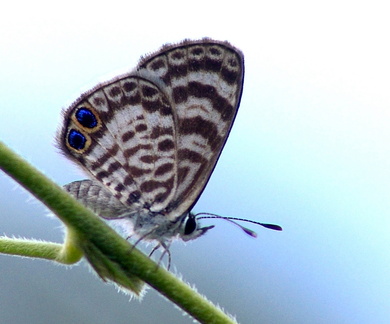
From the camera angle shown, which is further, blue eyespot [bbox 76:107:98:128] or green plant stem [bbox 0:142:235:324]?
blue eyespot [bbox 76:107:98:128]

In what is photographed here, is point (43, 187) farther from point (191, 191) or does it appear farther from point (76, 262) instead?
point (191, 191)

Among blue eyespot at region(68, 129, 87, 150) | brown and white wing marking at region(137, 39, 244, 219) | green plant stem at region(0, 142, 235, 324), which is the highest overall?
brown and white wing marking at region(137, 39, 244, 219)

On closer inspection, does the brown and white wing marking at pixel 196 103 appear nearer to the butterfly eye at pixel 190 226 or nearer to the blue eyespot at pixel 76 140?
the butterfly eye at pixel 190 226

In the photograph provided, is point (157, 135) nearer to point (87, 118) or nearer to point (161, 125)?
point (161, 125)

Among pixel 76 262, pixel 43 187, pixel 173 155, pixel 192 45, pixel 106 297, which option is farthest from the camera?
pixel 106 297

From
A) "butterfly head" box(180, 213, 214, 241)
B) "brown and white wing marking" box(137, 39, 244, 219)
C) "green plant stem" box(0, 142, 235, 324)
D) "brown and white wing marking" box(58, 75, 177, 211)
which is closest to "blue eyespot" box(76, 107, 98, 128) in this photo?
"brown and white wing marking" box(58, 75, 177, 211)

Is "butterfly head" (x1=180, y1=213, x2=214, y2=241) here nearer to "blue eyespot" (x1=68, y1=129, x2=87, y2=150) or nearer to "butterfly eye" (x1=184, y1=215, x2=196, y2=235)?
"butterfly eye" (x1=184, y1=215, x2=196, y2=235)

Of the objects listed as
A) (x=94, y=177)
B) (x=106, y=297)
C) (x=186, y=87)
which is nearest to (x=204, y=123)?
(x=186, y=87)
